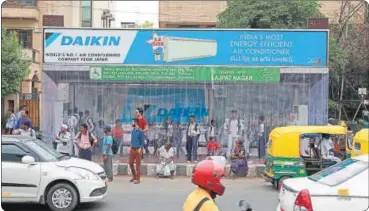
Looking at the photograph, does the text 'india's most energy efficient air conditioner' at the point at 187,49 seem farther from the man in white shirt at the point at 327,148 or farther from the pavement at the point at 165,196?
the man in white shirt at the point at 327,148

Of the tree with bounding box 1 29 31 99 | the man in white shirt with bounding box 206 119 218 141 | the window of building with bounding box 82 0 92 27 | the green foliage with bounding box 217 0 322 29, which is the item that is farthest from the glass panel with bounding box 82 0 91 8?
the man in white shirt with bounding box 206 119 218 141

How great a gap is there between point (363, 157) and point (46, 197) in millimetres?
5652

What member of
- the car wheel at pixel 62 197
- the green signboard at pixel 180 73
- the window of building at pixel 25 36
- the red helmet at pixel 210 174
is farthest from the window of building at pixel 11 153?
the window of building at pixel 25 36

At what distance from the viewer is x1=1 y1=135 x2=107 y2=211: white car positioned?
357 inches

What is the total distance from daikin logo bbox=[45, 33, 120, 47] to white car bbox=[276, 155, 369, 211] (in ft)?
36.2

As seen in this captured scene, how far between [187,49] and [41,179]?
8059 millimetres

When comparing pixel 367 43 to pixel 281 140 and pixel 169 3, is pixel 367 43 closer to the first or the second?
pixel 281 140

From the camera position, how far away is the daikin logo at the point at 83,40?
1617 centimetres

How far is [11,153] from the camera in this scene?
9.20 meters

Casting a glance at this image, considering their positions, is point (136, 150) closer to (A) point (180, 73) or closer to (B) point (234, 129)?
(A) point (180, 73)

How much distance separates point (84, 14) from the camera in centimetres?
3656

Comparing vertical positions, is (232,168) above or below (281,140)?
below

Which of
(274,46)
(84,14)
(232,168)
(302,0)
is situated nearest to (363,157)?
(232,168)

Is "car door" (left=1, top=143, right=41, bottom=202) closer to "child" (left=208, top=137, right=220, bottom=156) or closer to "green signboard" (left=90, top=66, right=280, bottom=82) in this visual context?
"child" (left=208, top=137, right=220, bottom=156)
